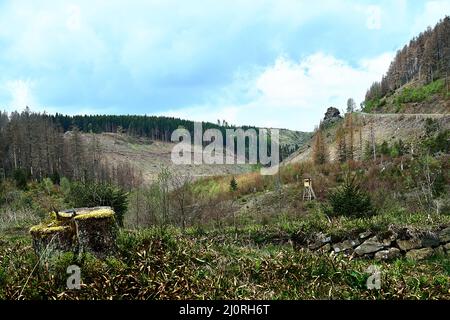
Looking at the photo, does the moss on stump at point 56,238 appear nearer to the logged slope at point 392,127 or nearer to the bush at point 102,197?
the bush at point 102,197

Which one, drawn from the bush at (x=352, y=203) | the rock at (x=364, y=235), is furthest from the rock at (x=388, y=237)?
the bush at (x=352, y=203)

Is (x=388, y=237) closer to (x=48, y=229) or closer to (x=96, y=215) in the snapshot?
(x=96, y=215)

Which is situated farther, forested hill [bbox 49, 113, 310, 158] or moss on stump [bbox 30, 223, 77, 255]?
forested hill [bbox 49, 113, 310, 158]

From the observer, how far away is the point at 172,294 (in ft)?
16.7

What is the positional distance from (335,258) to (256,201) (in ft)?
77.3

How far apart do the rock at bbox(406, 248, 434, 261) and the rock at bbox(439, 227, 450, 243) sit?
0.43m

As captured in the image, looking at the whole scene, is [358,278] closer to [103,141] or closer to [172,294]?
[172,294]

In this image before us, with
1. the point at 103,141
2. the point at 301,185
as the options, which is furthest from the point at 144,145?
the point at 301,185

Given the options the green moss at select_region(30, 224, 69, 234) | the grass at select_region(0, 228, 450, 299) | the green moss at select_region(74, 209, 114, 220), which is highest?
the green moss at select_region(74, 209, 114, 220)

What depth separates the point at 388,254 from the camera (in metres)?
9.88

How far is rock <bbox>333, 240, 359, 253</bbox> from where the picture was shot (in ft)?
34.8

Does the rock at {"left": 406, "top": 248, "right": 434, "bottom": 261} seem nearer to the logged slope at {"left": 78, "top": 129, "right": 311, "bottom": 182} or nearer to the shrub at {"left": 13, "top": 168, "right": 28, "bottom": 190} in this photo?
the shrub at {"left": 13, "top": 168, "right": 28, "bottom": 190}

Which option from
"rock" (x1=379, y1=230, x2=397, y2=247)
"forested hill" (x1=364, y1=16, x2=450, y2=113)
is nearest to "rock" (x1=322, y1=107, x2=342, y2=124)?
"forested hill" (x1=364, y1=16, x2=450, y2=113)
